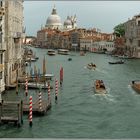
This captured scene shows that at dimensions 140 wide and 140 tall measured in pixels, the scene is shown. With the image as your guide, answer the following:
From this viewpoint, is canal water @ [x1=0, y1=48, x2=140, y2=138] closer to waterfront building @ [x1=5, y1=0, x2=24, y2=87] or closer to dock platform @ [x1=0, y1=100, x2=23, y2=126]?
dock platform @ [x1=0, y1=100, x2=23, y2=126]

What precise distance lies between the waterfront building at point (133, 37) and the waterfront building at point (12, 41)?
2321cm

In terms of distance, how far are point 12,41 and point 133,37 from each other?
1074 inches

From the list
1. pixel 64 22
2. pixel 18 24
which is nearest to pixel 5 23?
pixel 18 24

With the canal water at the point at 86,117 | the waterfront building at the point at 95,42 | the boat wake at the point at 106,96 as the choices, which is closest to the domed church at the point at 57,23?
the waterfront building at the point at 95,42

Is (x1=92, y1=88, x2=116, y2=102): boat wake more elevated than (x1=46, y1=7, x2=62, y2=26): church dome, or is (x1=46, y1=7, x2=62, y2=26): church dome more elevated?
(x1=46, y1=7, x2=62, y2=26): church dome

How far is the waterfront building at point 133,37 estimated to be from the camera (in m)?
39.7

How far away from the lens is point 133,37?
41750 millimetres

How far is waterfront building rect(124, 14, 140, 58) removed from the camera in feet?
130

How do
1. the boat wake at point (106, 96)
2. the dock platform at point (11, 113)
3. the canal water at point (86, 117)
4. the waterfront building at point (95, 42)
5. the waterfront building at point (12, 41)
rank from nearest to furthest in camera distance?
the canal water at point (86, 117) → the dock platform at point (11, 113) → the boat wake at point (106, 96) → the waterfront building at point (12, 41) → the waterfront building at point (95, 42)

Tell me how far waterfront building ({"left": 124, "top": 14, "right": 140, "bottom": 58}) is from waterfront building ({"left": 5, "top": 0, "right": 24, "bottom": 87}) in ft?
76.2

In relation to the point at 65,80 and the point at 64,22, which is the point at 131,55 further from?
the point at 64,22

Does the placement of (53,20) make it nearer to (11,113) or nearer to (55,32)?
(55,32)

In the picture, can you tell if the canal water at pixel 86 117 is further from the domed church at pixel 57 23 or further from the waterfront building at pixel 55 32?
the domed church at pixel 57 23

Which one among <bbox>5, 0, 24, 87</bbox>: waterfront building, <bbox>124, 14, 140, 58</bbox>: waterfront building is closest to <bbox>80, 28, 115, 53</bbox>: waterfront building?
<bbox>124, 14, 140, 58</bbox>: waterfront building
